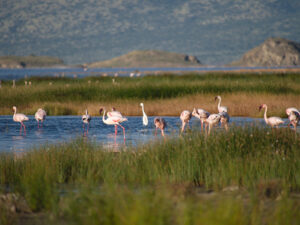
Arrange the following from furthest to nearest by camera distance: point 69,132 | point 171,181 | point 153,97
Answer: point 153,97 → point 69,132 → point 171,181

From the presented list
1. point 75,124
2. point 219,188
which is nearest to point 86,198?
point 219,188

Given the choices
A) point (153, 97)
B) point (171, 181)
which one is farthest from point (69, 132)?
point (153, 97)

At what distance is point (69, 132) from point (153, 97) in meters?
11.2

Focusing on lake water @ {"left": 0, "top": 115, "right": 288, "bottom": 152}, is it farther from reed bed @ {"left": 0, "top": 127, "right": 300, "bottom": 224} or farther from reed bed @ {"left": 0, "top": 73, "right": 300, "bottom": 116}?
reed bed @ {"left": 0, "top": 127, "right": 300, "bottom": 224}

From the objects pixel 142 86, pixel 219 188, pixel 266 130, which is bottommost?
pixel 219 188

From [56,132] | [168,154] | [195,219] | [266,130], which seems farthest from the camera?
[56,132]

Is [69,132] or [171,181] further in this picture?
[69,132]

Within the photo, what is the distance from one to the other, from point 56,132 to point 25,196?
35.4 ft

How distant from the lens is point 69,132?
61.9 feet

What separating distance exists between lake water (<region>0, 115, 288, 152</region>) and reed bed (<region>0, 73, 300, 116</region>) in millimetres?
2087

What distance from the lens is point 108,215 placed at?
652 cm

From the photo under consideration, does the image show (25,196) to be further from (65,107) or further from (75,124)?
(65,107)

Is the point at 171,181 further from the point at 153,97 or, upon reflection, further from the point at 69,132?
the point at 153,97

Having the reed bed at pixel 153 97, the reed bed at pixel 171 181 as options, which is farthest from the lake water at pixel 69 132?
the reed bed at pixel 171 181
